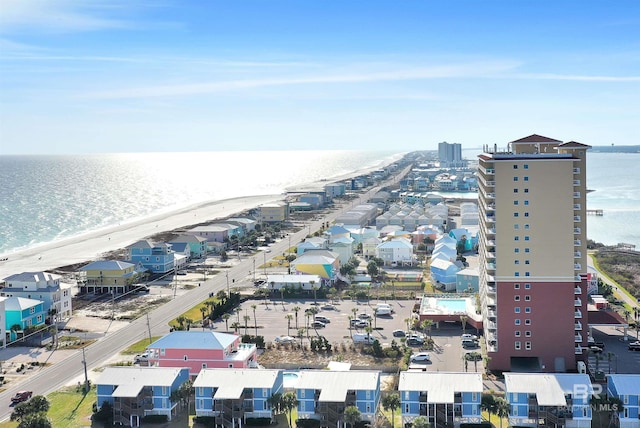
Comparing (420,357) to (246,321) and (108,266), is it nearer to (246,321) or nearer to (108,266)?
(246,321)

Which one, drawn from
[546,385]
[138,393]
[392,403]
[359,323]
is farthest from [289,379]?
[359,323]

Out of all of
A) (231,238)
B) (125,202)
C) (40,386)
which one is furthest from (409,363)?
(125,202)

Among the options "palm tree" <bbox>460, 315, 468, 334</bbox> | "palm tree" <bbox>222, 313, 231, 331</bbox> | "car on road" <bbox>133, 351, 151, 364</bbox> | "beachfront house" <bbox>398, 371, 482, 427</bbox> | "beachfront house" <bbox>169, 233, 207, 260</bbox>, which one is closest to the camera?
"beachfront house" <bbox>398, 371, 482, 427</bbox>

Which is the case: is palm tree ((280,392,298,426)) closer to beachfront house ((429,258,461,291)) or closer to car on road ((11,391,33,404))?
car on road ((11,391,33,404))

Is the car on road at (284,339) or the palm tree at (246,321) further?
the palm tree at (246,321)

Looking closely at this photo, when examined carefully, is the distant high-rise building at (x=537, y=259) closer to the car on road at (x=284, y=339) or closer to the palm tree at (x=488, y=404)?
the palm tree at (x=488, y=404)

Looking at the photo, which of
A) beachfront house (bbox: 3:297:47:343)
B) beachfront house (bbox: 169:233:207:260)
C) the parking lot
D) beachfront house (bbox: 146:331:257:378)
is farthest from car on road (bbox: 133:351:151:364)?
beachfront house (bbox: 169:233:207:260)

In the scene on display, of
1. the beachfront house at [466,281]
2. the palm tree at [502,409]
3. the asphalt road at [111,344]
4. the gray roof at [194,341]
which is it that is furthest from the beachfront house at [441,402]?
the beachfront house at [466,281]
